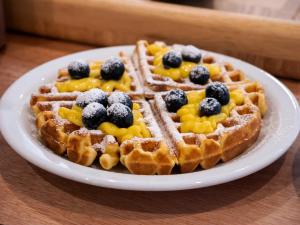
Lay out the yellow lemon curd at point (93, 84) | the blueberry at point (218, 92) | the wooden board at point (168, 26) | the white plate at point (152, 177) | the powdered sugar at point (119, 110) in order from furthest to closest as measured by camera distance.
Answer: the wooden board at point (168, 26)
the yellow lemon curd at point (93, 84)
the blueberry at point (218, 92)
the powdered sugar at point (119, 110)
the white plate at point (152, 177)

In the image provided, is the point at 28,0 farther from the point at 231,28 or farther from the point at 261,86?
the point at 261,86

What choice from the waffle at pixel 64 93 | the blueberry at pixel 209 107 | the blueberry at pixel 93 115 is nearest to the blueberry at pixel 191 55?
the waffle at pixel 64 93

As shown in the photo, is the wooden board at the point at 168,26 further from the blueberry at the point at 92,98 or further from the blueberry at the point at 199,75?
the blueberry at the point at 92,98

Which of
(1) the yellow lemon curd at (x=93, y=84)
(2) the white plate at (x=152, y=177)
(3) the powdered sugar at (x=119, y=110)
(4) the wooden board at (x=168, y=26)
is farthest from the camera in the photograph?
Result: (4) the wooden board at (x=168, y=26)

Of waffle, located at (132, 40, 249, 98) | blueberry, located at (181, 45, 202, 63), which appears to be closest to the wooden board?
waffle, located at (132, 40, 249, 98)

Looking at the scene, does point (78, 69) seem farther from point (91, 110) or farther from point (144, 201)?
point (144, 201)

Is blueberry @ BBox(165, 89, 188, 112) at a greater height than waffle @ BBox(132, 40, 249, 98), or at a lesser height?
greater

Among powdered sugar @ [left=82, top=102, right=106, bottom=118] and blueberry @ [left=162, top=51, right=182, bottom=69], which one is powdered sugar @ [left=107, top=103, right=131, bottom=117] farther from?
blueberry @ [left=162, top=51, right=182, bottom=69]

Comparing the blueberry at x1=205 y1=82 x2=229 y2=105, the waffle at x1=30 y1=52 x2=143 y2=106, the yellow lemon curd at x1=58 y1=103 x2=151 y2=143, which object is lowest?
the waffle at x1=30 y1=52 x2=143 y2=106
